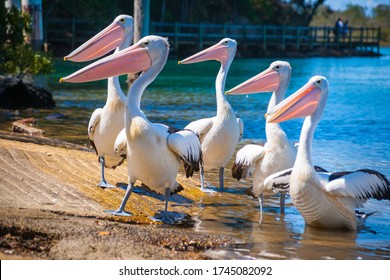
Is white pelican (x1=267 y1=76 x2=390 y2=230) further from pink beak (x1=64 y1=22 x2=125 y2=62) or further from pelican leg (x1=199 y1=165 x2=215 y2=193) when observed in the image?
pink beak (x1=64 y1=22 x2=125 y2=62)

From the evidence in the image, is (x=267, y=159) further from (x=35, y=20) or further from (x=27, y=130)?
(x=35, y=20)

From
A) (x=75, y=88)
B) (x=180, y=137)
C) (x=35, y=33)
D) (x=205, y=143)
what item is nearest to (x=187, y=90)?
(x=75, y=88)

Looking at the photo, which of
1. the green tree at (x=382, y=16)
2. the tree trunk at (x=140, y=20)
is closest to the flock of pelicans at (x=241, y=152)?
the tree trunk at (x=140, y=20)

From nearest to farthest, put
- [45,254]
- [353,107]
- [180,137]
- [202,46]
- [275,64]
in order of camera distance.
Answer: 1. [45,254]
2. [180,137]
3. [275,64]
4. [353,107]
5. [202,46]

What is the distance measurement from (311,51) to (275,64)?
36577mm

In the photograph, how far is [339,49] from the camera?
4469 cm

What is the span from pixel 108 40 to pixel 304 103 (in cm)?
205

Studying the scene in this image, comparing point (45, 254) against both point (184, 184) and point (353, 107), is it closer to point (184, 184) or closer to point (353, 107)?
point (184, 184)

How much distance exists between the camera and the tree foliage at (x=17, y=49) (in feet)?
42.0

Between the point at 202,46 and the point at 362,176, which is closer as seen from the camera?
the point at 362,176

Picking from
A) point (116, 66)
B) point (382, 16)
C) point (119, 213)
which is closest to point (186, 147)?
point (119, 213)

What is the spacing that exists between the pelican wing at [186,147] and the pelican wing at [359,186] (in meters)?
0.98

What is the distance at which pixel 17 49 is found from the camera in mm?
13336

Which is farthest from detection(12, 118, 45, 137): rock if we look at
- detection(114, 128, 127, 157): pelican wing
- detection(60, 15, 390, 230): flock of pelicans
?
detection(114, 128, 127, 157): pelican wing
